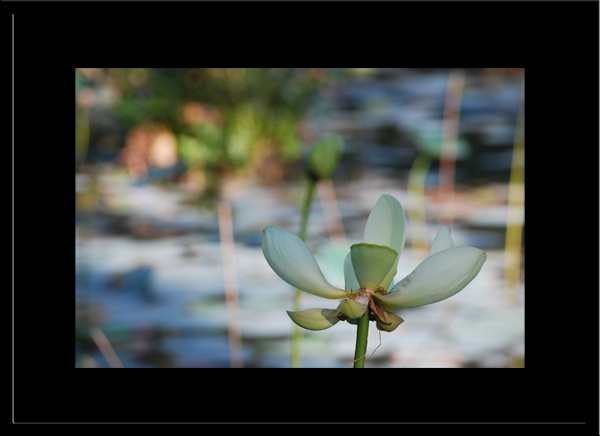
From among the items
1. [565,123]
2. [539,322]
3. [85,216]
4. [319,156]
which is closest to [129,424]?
[319,156]

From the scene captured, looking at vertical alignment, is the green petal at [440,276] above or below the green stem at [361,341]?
above

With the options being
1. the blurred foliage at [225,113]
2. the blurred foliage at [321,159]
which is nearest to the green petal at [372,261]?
the blurred foliage at [321,159]

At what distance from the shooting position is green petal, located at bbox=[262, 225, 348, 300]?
30 centimetres

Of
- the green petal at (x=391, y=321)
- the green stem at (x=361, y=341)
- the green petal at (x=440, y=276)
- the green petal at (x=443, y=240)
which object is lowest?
the green stem at (x=361, y=341)

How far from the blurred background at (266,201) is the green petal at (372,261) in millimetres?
426

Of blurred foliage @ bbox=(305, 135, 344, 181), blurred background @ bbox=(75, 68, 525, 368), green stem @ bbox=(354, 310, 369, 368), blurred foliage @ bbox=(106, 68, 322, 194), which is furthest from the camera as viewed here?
blurred foliage @ bbox=(106, 68, 322, 194)

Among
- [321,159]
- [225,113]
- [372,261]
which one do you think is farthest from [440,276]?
[225,113]

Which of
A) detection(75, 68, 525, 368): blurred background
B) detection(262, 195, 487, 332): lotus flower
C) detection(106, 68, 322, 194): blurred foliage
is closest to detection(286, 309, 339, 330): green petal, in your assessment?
detection(262, 195, 487, 332): lotus flower

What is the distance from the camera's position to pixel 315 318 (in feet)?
1.00

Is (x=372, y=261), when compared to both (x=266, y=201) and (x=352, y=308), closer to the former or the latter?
(x=352, y=308)

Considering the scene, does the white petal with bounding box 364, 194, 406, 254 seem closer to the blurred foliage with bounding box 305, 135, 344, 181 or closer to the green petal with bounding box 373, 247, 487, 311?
the green petal with bounding box 373, 247, 487, 311

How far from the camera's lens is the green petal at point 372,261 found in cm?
30

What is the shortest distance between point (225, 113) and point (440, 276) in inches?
52.6

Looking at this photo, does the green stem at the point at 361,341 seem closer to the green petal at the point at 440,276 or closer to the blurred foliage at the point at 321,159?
the green petal at the point at 440,276
